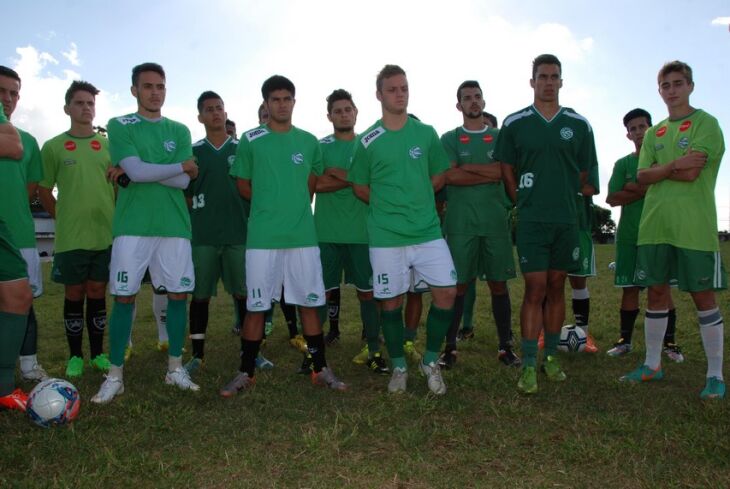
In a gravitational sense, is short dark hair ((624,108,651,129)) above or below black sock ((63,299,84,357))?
above

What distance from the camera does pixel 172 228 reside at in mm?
5141

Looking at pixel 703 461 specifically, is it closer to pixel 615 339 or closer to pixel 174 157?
pixel 615 339

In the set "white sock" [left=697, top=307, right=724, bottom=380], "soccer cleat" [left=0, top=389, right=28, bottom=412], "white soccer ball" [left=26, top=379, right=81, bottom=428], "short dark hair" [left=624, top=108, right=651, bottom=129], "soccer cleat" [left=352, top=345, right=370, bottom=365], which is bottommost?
"soccer cleat" [left=352, top=345, right=370, bottom=365]

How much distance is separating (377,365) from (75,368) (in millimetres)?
3152

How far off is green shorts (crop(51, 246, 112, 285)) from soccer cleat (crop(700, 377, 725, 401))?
19.5ft

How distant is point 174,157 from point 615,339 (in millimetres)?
6012

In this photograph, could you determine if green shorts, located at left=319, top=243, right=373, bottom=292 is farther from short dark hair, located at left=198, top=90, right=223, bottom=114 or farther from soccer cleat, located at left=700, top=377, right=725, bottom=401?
soccer cleat, located at left=700, top=377, right=725, bottom=401

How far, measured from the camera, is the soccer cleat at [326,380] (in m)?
5.13

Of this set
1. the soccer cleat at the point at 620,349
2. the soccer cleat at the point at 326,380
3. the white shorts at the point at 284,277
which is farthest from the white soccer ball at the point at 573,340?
the white shorts at the point at 284,277

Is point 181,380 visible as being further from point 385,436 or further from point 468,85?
point 468,85

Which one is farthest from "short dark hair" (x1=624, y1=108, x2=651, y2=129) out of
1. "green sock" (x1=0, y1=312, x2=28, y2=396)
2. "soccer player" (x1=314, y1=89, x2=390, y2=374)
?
"green sock" (x1=0, y1=312, x2=28, y2=396)

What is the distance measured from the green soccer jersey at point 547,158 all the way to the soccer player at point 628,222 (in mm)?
1678

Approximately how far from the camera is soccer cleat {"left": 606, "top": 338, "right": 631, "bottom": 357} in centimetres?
648

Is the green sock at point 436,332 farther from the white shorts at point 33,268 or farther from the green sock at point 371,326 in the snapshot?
the white shorts at point 33,268
